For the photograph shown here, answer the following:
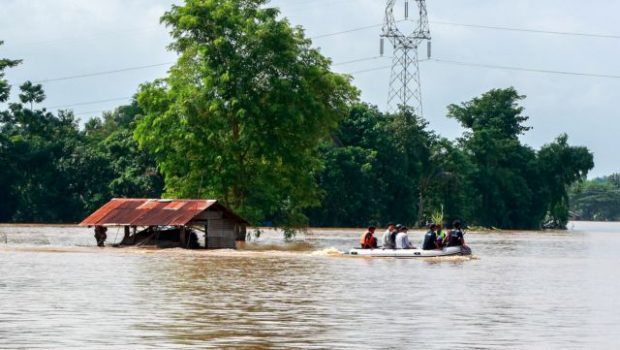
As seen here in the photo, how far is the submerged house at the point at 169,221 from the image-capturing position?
205 feet

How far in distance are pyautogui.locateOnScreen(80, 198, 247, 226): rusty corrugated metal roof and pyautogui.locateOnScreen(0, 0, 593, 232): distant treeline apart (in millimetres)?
9030

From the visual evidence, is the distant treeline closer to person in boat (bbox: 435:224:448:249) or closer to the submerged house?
the submerged house

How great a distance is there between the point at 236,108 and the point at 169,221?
533 inches

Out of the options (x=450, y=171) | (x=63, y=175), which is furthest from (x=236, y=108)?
(x=450, y=171)

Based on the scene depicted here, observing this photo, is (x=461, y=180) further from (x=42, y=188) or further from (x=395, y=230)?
(x=395, y=230)

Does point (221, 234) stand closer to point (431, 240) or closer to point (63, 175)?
point (431, 240)

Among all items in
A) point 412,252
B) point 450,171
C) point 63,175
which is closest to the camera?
point 412,252

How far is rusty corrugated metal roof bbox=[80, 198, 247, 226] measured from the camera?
62125 millimetres

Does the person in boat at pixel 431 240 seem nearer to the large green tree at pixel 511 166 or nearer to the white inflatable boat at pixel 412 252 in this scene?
the white inflatable boat at pixel 412 252

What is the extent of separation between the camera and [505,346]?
77.6 ft

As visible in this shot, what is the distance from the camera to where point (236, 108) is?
7369cm

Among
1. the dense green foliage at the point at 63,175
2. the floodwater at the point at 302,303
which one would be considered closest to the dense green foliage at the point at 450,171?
the dense green foliage at the point at 63,175

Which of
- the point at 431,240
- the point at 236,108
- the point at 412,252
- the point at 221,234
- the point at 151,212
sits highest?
the point at 236,108

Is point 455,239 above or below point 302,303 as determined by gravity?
above
